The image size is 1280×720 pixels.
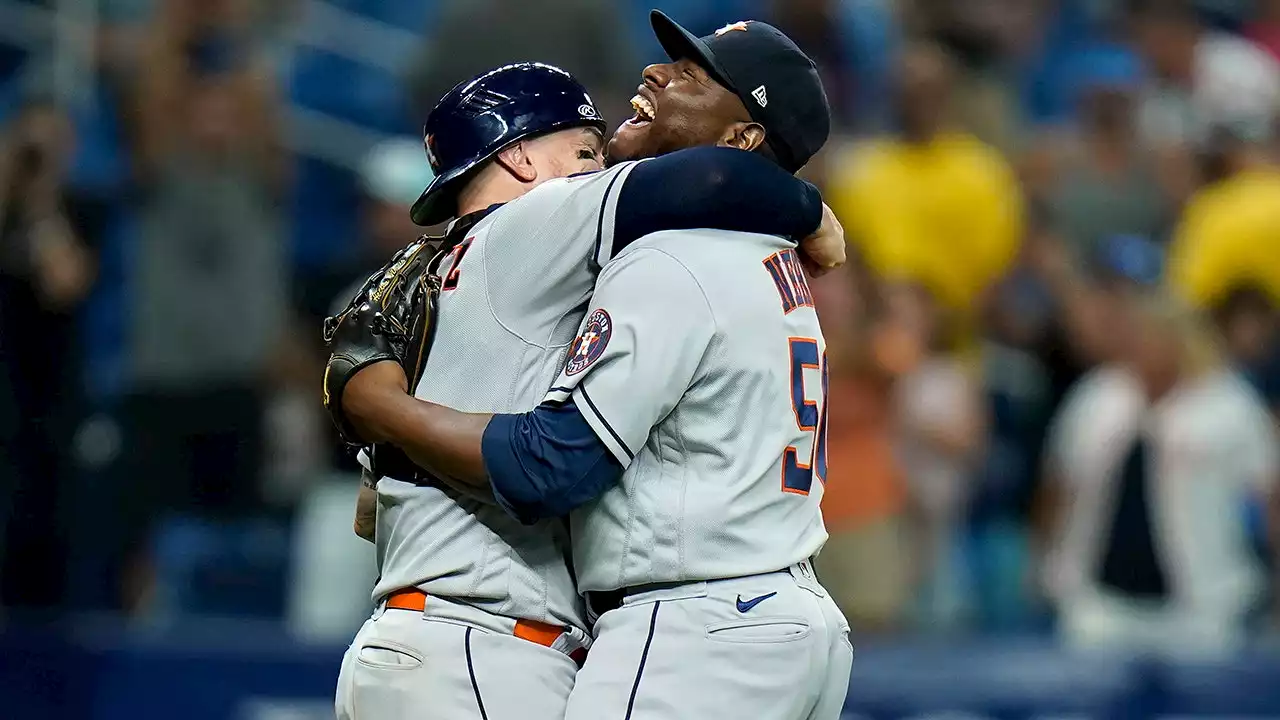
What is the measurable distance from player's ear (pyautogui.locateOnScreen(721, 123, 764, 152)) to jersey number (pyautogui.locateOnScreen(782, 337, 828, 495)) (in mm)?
376

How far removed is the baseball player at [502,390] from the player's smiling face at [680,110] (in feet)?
0.12

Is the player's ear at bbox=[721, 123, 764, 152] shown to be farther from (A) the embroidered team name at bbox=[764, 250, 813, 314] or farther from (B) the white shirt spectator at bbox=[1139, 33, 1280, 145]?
(B) the white shirt spectator at bbox=[1139, 33, 1280, 145]

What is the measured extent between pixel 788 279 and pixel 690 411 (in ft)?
1.09

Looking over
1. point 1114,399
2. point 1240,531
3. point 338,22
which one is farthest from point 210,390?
point 1240,531

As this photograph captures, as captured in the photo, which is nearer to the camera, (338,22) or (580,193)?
(580,193)

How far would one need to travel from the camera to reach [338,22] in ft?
29.9

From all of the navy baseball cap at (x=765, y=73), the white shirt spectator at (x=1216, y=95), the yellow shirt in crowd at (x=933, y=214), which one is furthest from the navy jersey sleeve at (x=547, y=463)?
the white shirt spectator at (x=1216, y=95)

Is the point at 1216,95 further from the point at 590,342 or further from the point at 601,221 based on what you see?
the point at 590,342

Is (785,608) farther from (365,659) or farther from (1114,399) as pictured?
(1114,399)

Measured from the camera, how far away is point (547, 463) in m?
3.05

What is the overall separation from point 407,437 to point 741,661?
0.69 metres

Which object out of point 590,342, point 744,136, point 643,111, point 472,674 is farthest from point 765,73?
point 472,674

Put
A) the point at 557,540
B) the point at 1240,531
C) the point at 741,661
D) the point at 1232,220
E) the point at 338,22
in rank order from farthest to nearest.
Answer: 1. the point at 338,22
2. the point at 1232,220
3. the point at 1240,531
4. the point at 557,540
5. the point at 741,661

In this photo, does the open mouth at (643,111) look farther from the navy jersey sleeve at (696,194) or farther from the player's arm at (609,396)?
the player's arm at (609,396)
